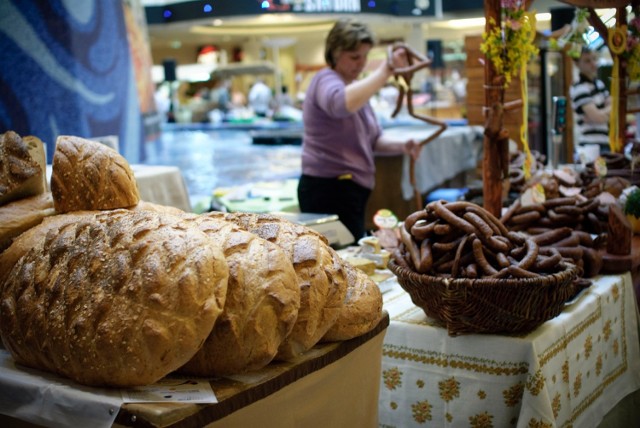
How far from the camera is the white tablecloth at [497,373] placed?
2137 millimetres

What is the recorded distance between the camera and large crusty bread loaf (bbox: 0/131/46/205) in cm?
186

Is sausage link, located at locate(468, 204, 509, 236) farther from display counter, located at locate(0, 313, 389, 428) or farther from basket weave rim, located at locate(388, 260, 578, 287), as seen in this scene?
display counter, located at locate(0, 313, 389, 428)

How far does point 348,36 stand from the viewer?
3.92 metres

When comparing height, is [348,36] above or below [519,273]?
above

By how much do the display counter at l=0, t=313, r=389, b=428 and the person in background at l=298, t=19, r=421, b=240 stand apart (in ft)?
7.76

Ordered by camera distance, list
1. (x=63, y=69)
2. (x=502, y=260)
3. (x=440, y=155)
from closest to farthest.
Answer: (x=502, y=260) < (x=63, y=69) < (x=440, y=155)

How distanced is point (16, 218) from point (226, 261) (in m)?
0.68

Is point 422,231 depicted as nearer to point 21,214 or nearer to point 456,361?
point 456,361

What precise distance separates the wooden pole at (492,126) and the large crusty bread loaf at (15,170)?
70.7 inches

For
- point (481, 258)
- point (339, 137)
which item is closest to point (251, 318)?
point (481, 258)

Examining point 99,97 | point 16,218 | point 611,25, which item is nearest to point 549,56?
point 611,25

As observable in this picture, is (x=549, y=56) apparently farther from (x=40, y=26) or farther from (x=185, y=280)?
(x=185, y=280)

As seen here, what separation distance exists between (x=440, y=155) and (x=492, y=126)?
4.25 metres

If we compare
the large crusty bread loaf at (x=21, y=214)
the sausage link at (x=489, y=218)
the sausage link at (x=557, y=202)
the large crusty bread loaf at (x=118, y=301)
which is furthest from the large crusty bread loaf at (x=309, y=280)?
the sausage link at (x=557, y=202)
